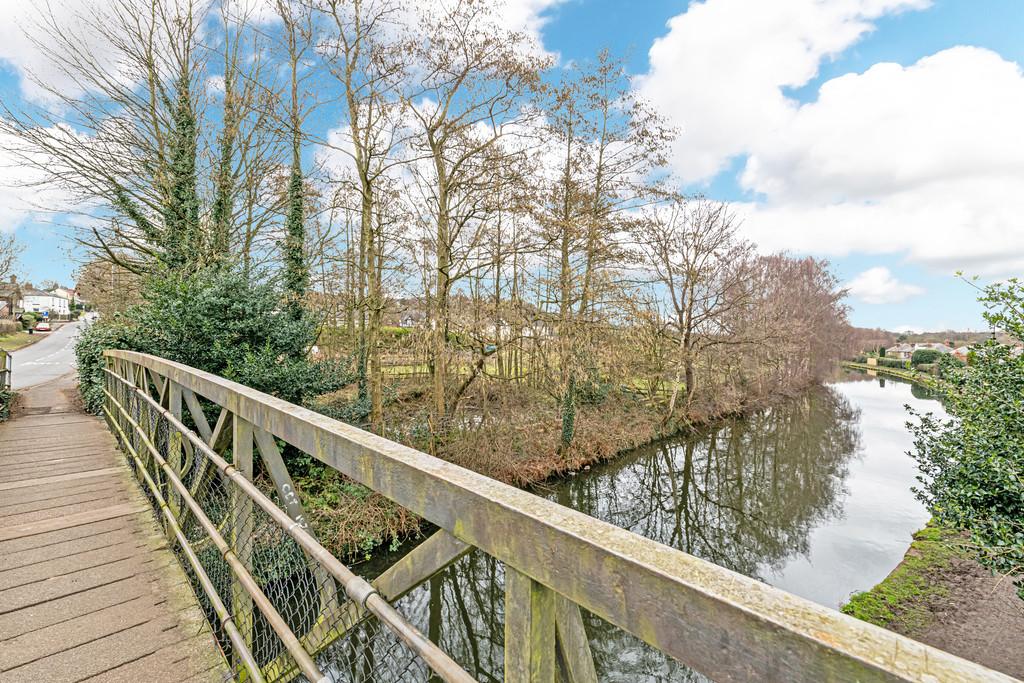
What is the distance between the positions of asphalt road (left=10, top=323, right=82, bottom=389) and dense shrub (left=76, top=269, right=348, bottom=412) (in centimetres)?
695

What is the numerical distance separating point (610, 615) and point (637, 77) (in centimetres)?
1442

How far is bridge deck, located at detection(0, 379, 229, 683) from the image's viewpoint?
187 cm

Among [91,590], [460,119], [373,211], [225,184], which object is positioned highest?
[460,119]

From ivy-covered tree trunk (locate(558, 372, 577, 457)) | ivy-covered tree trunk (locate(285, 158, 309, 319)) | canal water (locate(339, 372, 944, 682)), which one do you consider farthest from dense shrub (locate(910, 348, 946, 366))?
ivy-covered tree trunk (locate(285, 158, 309, 319))

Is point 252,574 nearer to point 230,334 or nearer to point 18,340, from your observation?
point 230,334

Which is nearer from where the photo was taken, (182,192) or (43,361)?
(182,192)

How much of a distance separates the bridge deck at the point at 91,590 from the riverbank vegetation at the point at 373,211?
3234 millimetres

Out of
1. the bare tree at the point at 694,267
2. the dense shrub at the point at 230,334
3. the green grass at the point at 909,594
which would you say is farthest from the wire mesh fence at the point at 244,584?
the bare tree at the point at 694,267

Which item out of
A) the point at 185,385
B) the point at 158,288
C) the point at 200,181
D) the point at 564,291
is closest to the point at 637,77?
the point at 564,291

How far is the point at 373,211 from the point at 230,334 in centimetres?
384

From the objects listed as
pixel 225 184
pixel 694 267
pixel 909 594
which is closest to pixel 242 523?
pixel 909 594

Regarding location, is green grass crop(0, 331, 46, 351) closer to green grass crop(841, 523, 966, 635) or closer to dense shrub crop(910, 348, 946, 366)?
green grass crop(841, 523, 966, 635)

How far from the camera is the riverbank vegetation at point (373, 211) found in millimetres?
8117

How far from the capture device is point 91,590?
2342 millimetres
